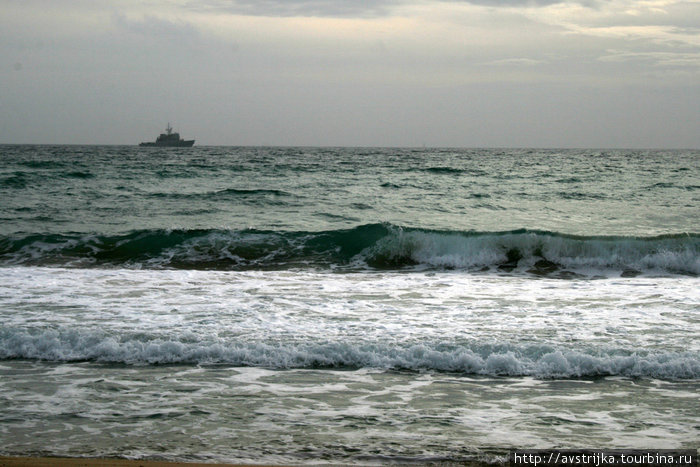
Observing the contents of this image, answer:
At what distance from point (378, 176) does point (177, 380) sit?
99.0 feet

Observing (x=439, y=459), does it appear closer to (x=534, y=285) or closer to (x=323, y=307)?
(x=323, y=307)

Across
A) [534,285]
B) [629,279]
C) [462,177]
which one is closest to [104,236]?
[534,285]

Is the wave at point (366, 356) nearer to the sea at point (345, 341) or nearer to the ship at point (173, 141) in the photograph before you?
the sea at point (345, 341)

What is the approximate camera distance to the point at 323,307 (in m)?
9.02

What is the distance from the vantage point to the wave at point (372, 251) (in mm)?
14273

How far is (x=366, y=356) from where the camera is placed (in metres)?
6.75

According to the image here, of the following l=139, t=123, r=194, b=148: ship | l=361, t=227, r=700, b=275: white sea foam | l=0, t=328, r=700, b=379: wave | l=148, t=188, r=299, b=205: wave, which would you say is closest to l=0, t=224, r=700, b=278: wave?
l=361, t=227, r=700, b=275: white sea foam

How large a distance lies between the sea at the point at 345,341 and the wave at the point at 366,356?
22mm

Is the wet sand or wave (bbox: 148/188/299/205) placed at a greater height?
wave (bbox: 148/188/299/205)

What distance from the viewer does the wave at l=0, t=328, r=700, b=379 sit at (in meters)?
6.45

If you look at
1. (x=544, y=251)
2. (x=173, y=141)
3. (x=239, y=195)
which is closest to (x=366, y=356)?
(x=544, y=251)

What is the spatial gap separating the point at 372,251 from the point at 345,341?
8.26 meters

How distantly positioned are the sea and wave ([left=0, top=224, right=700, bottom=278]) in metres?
0.07

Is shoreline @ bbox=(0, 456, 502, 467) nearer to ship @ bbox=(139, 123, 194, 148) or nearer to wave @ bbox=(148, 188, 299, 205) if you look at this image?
wave @ bbox=(148, 188, 299, 205)
